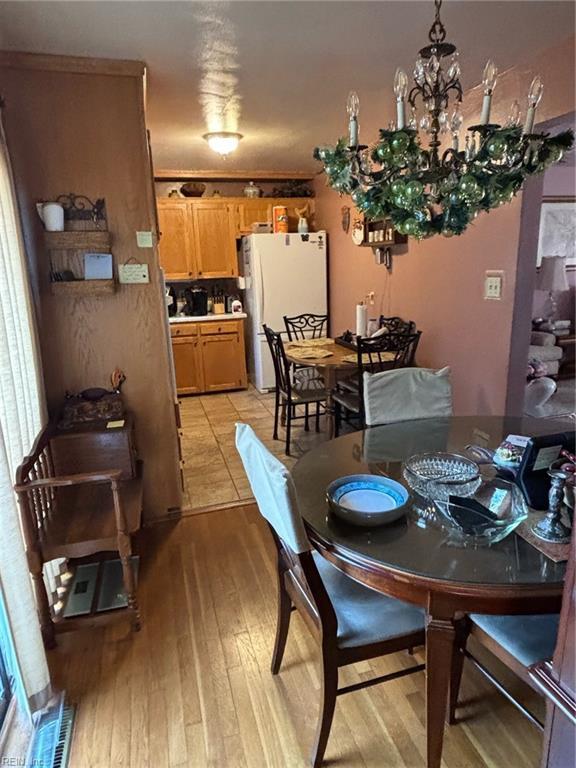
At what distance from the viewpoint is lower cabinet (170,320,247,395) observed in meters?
5.18

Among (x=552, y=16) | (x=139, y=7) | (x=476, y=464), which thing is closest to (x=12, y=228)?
(x=139, y=7)

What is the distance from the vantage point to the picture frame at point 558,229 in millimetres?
5637

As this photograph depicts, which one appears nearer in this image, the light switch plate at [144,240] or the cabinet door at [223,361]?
the light switch plate at [144,240]

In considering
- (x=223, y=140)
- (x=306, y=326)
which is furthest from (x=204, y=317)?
(x=223, y=140)

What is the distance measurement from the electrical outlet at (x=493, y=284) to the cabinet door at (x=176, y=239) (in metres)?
3.36

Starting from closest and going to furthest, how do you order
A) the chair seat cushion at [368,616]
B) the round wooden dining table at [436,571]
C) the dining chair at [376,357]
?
the round wooden dining table at [436,571] → the chair seat cushion at [368,616] → the dining chair at [376,357]

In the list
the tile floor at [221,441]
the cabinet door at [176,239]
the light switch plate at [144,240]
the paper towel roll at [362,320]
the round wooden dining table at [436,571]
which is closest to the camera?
the round wooden dining table at [436,571]

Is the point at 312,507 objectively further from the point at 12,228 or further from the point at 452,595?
the point at 12,228

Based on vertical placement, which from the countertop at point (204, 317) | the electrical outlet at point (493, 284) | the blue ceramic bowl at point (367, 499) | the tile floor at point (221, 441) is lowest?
the tile floor at point (221, 441)

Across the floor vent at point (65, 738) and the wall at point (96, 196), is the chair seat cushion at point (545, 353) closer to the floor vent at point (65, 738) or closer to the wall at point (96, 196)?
the wall at point (96, 196)

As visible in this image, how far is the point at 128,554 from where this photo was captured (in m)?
1.92

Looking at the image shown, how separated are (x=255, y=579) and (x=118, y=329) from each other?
150cm

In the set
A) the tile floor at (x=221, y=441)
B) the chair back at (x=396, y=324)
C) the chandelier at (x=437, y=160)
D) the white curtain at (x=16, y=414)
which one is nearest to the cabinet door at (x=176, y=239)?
the tile floor at (x=221, y=441)

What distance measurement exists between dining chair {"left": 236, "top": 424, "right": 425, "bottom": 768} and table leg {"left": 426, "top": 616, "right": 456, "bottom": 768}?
0.11 metres
